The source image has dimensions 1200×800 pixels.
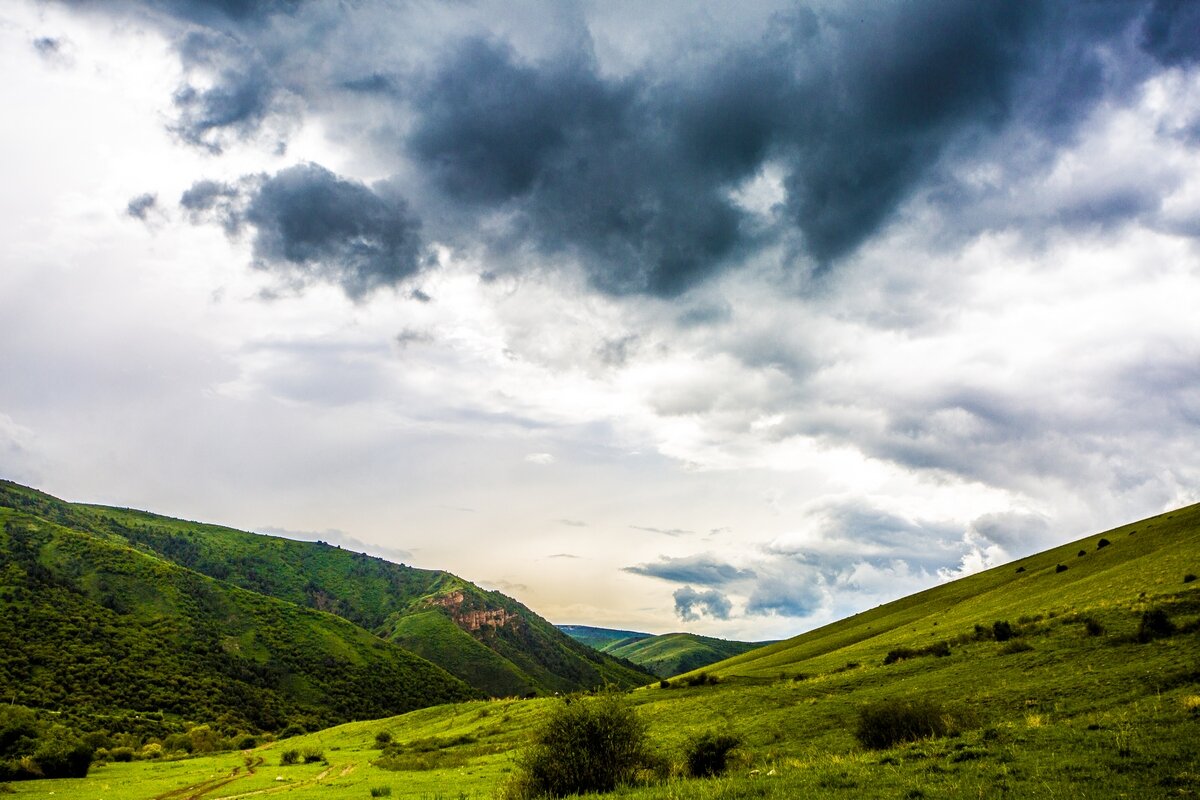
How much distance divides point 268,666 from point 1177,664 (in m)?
218

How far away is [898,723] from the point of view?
85.2 feet

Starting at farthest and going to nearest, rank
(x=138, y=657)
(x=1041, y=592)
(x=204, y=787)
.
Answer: (x=138, y=657)
(x=1041, y=592)
(x=204, y=787)

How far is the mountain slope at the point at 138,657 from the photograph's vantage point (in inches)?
4995

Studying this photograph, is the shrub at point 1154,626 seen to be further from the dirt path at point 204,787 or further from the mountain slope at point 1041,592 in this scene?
the dirt path at point 204,787

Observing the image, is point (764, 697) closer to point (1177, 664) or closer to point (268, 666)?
point (1177, 664)

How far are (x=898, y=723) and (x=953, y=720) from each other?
9.59ft

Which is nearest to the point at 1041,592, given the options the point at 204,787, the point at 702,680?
the point at 702,680

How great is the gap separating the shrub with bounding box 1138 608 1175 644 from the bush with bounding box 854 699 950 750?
1375cm

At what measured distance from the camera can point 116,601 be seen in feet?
579

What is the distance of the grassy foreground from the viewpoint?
16859 mm

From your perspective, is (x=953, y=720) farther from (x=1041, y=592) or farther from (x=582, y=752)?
(x=1041, y=592)

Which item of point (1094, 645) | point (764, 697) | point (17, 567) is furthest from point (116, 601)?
point (1094, 645)

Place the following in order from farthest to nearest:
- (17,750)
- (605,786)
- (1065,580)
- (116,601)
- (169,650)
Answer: (116,601) → (169,650) → (1065,580) → (17,750) → (605,786)

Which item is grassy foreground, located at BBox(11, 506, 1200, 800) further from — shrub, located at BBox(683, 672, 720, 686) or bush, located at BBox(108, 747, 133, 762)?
bush, located at BBox(108, 747, 133, 762)
